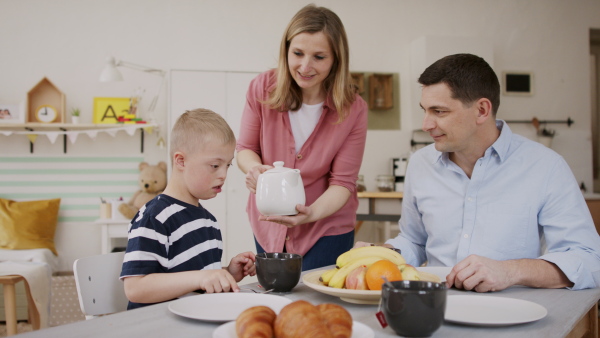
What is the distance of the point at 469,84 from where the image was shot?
1.49m

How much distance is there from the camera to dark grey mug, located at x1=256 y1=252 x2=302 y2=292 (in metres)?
1.06

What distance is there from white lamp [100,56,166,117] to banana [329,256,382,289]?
365 cm

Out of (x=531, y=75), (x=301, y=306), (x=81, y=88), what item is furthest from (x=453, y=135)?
(x=531, y=75)

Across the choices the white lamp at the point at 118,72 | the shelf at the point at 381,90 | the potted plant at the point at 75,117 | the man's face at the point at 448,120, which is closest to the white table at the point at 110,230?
the potted plant at the point at 75,117

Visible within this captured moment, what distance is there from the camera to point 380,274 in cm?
96

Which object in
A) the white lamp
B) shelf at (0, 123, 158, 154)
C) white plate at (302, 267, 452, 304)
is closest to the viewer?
white plate at (302, 267, 452, 304)

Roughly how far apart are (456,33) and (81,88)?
350 cm

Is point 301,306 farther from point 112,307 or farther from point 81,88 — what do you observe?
point 81,88

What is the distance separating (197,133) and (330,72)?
568 mm

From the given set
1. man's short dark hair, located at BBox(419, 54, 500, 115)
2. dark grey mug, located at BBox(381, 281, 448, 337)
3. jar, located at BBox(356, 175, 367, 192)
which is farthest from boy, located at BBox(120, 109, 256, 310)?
jar, located at BBox(356, 175, 367, 192)

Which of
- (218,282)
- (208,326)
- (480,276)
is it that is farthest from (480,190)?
(208,326)

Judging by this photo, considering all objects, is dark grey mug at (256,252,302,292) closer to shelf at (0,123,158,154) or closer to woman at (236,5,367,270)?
woman at (236,5,367,270)

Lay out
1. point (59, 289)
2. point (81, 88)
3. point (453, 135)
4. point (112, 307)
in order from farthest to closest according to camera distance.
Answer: point (81, 88) → point (59, 289) → point (453, 135) → point (112, 307)

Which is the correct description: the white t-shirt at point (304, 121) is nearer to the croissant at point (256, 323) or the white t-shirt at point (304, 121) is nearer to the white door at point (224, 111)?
the croissant at point (256, 323)
